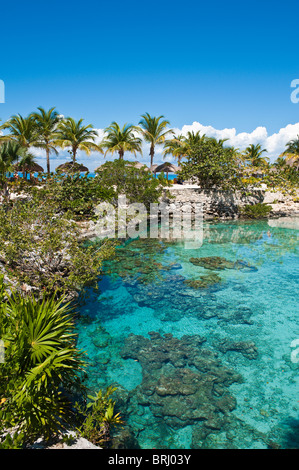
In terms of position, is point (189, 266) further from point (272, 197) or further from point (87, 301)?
point (272, 197)

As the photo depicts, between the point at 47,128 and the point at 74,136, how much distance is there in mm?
3473

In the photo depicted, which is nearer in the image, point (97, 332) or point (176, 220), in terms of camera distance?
point (97, 332)

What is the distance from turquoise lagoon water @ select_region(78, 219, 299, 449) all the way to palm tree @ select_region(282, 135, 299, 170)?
1540 inches

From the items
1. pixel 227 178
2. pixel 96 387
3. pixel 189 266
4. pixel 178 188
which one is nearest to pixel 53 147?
pixel 178 188

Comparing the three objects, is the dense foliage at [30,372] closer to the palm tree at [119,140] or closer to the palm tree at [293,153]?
the palm tree at [119,140]

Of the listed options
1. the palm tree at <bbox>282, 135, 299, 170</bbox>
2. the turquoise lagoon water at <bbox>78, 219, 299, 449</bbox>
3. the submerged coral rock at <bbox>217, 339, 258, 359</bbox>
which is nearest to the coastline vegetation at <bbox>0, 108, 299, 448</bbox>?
the turquoise lagoon water at <bbox>78, 219, 299, 449</bbox>

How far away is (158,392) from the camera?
6.24 m

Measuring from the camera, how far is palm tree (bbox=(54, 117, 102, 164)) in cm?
3070

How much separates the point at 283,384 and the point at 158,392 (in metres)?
3.00

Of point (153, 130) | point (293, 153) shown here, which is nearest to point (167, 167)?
point (153, 130)

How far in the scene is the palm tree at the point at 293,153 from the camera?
47.3 meters

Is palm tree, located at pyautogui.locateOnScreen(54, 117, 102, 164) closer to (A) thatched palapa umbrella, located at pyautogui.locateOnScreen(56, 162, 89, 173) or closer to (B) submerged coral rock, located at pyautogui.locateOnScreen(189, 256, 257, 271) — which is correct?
(A) thatched palapa umbrella, located at pyautogui.locateOnScreen(56, 162, 89, 173)

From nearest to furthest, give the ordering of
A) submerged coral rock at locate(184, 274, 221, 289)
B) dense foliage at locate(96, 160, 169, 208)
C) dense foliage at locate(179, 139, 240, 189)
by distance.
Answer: submerged coral rock at locate(184, 274, 221, 289), dense foliage at locate(96, 160, 169, 208), dense foliage at locate(179, 139, 240, 189)

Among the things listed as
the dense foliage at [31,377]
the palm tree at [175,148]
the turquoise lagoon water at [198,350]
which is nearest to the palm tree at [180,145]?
the palm tree at [175,148]
